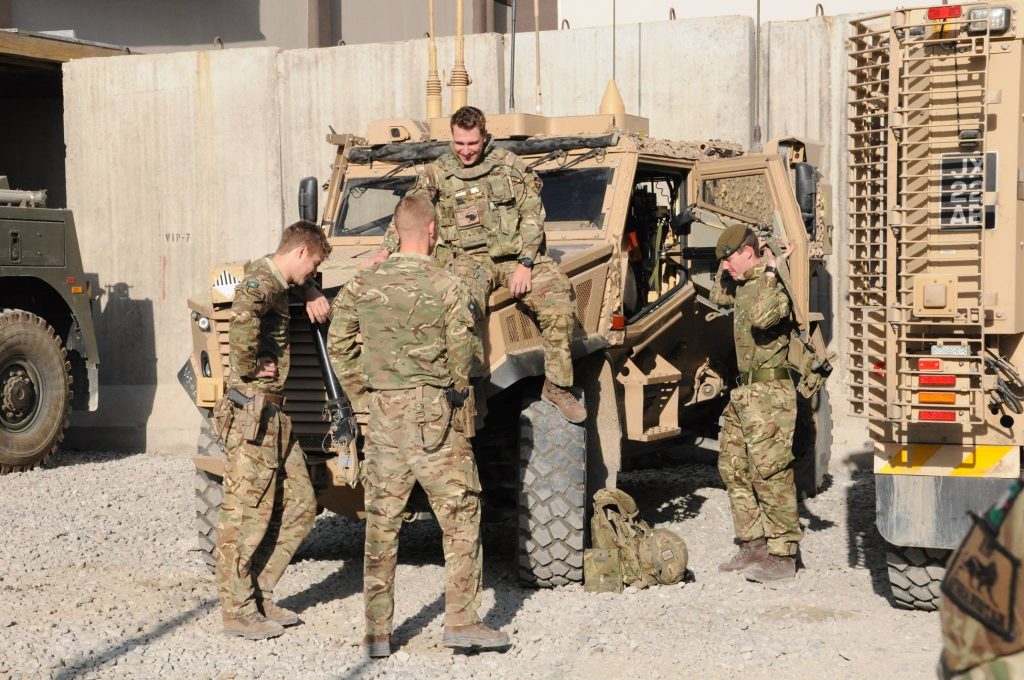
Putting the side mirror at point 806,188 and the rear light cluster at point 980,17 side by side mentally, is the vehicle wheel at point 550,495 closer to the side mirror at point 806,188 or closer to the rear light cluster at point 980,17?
the side mirror at point 806,188

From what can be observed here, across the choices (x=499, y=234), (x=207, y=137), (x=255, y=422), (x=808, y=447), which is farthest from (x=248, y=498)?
(x=207, y=137)

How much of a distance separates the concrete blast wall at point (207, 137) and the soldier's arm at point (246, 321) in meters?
5.58

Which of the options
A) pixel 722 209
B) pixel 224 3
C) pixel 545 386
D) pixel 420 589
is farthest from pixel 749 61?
pixel 224 3

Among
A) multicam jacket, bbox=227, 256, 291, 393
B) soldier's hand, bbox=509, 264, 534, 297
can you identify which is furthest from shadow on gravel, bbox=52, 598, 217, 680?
soldier's hand, bbox=509, 264, 534, 297

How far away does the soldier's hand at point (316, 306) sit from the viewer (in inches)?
228

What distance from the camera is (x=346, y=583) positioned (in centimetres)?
661

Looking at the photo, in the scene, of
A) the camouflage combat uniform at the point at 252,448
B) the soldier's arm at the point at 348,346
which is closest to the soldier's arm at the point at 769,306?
the soldier's arm at the point at 348,346

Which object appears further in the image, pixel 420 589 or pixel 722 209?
pixel 722 209

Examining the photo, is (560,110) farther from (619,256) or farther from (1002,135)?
(1002,135)

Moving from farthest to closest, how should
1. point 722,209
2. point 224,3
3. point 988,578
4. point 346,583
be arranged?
point 224,3 < point 722,209 < point 346,583 < point 988,578

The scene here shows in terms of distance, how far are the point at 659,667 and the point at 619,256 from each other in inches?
92.2

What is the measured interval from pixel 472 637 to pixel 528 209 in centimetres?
199

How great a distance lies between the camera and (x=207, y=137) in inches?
454

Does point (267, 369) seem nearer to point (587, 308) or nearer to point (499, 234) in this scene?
point (499, 234)
